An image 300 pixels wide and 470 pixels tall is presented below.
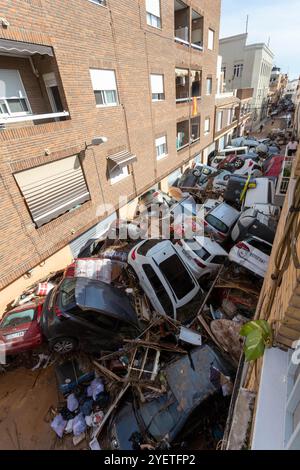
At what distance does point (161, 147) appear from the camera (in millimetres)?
12570

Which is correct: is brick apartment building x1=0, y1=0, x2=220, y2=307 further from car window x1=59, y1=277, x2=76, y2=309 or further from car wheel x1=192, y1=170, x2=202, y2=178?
car wheel x1=192, y1=170, x2=202, y2=178

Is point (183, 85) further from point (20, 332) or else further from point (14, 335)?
point (14, 335)

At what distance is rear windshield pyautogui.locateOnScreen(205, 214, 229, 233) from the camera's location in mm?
8359

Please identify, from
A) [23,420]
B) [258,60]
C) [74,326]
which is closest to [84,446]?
[23,420]

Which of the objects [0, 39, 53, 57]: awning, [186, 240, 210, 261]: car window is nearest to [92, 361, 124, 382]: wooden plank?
[186, 240, 210, 261]: car window

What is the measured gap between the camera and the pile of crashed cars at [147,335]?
3.71m

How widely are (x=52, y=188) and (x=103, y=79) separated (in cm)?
455

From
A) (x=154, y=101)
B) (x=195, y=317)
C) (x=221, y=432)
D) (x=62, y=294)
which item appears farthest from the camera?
(x=154, y=101)

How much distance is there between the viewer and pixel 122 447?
351 cm

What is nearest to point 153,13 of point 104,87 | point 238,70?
point 104,87

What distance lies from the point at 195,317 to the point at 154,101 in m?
10.5

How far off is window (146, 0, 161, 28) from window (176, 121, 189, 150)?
5.68 metres

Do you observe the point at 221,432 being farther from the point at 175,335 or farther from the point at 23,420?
the point at 23,420

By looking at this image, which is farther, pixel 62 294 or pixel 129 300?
pixel 129 300
